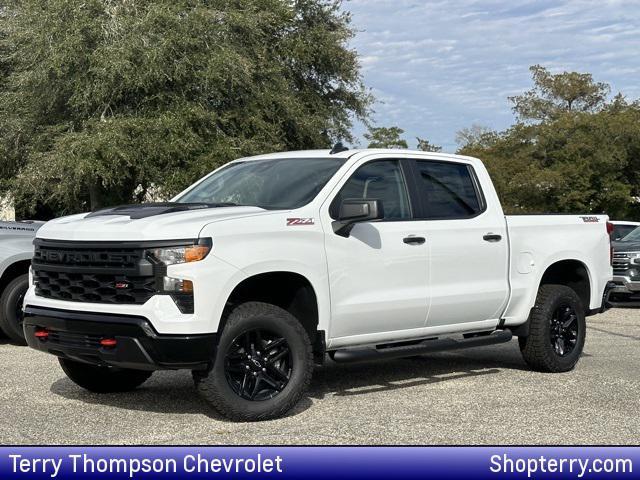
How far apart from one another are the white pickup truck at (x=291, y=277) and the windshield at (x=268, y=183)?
0.7 inches

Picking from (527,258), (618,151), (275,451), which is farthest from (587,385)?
(618,151)

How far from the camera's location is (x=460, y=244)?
25.4 ft

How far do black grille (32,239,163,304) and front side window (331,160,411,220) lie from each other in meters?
1.78

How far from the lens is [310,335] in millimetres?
6852

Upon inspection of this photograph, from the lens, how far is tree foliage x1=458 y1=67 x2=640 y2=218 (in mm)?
48250

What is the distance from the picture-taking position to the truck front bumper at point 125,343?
19.8ft

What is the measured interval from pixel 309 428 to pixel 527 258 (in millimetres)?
3007

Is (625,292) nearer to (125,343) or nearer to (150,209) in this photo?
(150,209)

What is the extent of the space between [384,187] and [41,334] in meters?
2.81

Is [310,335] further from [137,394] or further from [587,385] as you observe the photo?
[587,385]

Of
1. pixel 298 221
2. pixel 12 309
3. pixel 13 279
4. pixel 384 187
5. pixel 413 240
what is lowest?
pixel 12 309

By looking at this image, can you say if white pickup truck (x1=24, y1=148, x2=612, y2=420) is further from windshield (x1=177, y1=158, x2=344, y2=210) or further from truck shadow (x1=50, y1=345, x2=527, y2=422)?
Result: truck shadow (x1=50, y1=345, x2=527, y2=422)

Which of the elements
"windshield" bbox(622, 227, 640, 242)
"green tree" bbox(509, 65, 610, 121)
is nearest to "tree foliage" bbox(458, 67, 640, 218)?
"green tree" bbox(509, 65, 610, 121)

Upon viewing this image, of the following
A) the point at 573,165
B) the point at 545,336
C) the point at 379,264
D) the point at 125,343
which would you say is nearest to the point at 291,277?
the point at 379,264
